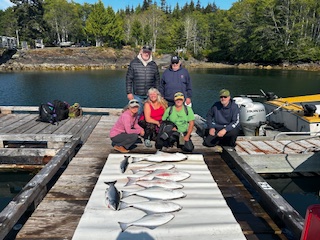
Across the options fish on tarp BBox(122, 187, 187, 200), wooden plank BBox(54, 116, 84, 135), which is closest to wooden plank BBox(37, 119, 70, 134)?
wooden plank BBox(54, 116, 84, 135)

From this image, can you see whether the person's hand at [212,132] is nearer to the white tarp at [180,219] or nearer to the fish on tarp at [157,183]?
the white tarp at [180,219]

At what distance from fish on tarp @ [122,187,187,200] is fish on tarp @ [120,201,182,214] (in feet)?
0.52

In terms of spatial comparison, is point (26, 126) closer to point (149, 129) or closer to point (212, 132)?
point (149, 129)

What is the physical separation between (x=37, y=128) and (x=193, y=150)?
512cm

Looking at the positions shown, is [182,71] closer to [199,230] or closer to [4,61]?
[199,230]

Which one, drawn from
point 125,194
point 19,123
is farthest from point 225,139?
point 19,123

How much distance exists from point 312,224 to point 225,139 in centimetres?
443

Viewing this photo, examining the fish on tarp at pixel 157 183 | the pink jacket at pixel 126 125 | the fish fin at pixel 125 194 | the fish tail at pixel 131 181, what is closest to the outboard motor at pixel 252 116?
the pink jacket at pixel 126 125

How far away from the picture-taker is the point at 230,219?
10.3 feet

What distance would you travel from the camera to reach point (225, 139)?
6.17m

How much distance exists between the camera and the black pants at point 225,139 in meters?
6.04

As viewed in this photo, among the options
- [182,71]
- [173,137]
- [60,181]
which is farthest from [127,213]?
[182,71]

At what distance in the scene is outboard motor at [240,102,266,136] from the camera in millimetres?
8094

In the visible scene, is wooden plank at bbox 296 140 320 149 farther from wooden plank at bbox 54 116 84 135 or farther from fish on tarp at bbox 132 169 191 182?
wooden plank at bbox 54 116 84 135
